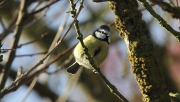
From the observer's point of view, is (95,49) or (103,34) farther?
(103,34)

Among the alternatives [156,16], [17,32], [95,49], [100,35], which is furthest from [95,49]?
[156,16]

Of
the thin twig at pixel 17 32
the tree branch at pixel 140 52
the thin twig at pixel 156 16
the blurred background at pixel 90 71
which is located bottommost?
the blurred background at pixel 90 71

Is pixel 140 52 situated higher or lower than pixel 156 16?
lower

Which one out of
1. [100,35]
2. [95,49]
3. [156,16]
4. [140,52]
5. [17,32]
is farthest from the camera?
[100,35]

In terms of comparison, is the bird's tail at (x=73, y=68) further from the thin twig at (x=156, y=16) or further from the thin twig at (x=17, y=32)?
the thin twig at (x=156, y=16)

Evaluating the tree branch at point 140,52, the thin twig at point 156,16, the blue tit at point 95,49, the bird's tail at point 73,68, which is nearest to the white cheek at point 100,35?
the blue tit at point 95,49

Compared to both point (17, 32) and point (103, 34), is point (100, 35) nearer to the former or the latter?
point (103, 34)

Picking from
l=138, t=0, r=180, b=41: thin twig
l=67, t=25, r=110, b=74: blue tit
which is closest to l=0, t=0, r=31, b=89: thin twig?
l=67, t=25, r=110, b=74: blue tit

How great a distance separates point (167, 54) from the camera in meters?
3.05

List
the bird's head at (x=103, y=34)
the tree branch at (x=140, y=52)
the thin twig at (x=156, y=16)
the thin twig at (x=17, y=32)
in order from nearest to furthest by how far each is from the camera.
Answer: the thin twig at (x=156, y=16) < the tree branch at (x=140, y=52) < the thin twig at (x=17, y=32) < the bird's head at (x=103, y=34)

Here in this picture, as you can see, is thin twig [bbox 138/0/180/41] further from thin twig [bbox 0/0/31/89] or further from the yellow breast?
the yellow breast

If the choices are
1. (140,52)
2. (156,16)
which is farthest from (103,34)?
(156,16)

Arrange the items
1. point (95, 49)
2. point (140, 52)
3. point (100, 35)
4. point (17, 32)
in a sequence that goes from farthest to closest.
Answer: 1. point (100, 35)
2. point (95, 49)
3. point (17, 32)
4. point (140, 52)

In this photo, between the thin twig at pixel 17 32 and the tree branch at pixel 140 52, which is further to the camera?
the thin twig at pixel 17 32
